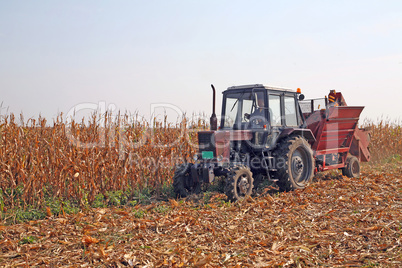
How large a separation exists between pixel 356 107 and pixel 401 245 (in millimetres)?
5647

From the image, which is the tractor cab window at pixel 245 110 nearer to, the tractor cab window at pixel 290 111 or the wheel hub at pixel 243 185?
the tractor cab window at pixel 290 111

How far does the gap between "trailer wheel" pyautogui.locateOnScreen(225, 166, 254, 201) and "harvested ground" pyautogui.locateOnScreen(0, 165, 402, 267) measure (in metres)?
0.19

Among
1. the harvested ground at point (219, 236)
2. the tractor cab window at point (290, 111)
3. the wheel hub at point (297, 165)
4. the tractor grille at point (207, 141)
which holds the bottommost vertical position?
the harvested ground at point (219, 236)

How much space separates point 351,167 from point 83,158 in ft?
24.0

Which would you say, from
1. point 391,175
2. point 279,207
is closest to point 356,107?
point 391,175

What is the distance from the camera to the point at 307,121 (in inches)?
364

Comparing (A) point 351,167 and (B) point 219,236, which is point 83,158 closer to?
(B) point 219,236

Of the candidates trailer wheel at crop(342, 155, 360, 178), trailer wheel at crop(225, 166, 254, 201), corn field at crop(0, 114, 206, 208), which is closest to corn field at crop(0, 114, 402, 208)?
corn field at crop(0, 114, 206, 208)

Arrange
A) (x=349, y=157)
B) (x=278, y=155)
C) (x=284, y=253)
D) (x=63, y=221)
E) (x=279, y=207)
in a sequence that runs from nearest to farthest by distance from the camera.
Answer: (x=284, y=253), (x=63, y=221), (x=279, y=207), (x=278, y=155), (x=349, y=157)

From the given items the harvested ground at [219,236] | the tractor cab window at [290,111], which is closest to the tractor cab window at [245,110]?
the tractor cab window at [290,111]

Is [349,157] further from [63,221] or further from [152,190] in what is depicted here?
[63,221]

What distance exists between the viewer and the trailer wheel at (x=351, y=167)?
32.8ft

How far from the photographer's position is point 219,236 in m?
4.84

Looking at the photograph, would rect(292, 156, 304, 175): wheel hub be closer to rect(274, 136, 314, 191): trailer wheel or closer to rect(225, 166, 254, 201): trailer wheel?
rect(274, 136, 314, 191): trailer wheel
